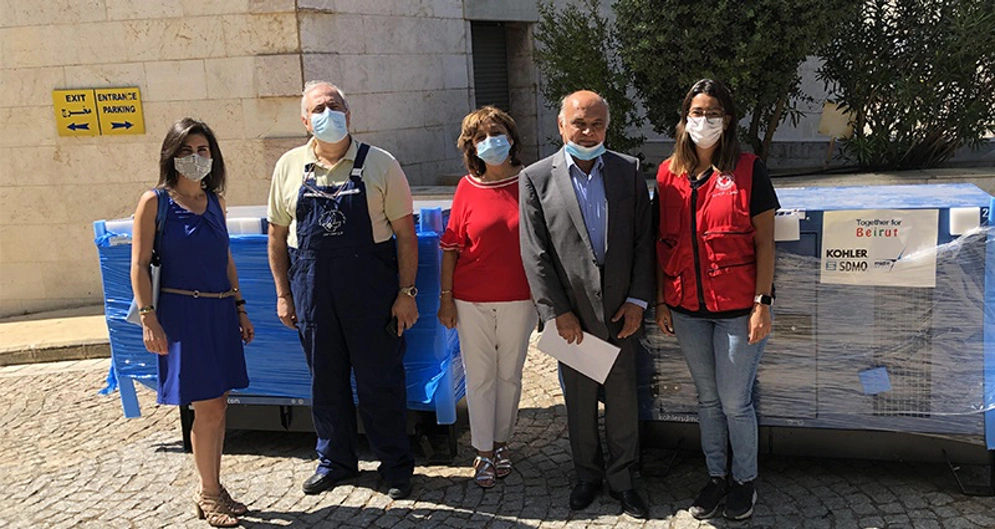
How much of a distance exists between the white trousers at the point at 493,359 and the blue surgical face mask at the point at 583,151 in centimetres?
76

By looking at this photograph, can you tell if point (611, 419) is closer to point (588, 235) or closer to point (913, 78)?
point (588, 235)

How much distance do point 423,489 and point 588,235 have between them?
161cm

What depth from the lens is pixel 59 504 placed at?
15.0ft

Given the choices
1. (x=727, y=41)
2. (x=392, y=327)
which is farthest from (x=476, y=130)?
(x=727, y=41)

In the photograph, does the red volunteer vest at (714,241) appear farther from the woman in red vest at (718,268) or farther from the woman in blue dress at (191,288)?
the woman in blue dress at (191,288)

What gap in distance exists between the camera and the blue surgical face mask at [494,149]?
4.12 meters

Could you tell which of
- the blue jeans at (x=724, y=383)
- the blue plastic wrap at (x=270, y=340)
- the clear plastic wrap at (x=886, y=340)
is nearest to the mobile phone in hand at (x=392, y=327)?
the blue plastic wrap at (x=270, y=340)

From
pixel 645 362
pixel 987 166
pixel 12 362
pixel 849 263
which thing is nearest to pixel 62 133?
pixel 12 362

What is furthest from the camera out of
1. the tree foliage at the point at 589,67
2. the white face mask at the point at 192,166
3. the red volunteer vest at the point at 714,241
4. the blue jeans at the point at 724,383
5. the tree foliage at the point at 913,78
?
the tree foliage at the point at 589,67

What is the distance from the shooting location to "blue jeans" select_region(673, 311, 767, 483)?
380cm

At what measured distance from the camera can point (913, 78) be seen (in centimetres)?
830

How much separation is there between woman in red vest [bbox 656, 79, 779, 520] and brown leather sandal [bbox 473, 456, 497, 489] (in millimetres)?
1013

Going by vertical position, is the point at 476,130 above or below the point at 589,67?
below

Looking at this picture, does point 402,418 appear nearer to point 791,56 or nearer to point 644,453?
point 644,453
